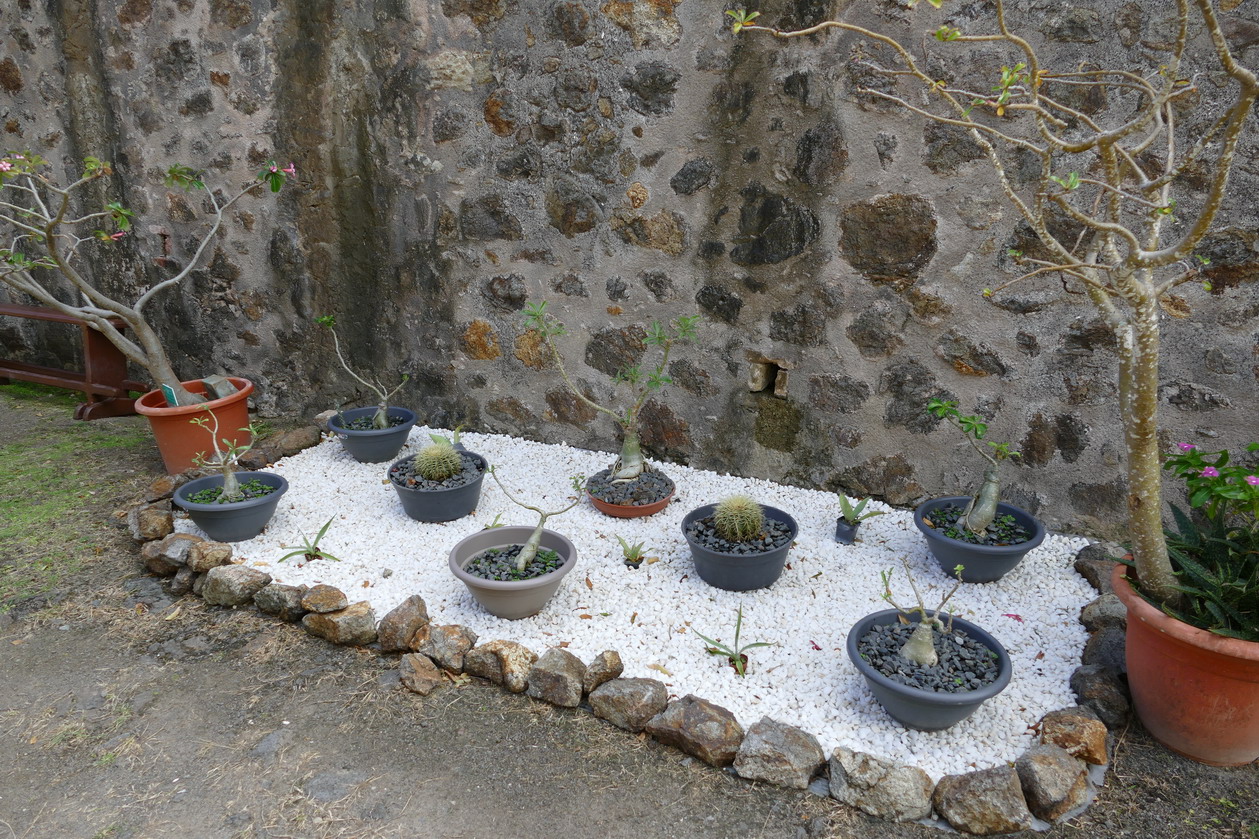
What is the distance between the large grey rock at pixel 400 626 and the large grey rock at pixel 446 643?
0.02 m

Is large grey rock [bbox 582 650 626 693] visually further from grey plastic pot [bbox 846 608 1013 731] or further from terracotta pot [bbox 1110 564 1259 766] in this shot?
terracotta pot [bbox 1110 564 1259 766]

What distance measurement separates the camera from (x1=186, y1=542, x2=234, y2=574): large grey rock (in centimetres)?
259

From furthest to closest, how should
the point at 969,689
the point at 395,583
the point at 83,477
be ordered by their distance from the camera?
the point at 83,477 → the point at 395,583 → the point at 969,689

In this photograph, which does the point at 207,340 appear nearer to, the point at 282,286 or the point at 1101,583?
the point at 282,286

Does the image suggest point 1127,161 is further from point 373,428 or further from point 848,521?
point 373,428

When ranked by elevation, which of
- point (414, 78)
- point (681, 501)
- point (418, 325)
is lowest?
point (681, 501)

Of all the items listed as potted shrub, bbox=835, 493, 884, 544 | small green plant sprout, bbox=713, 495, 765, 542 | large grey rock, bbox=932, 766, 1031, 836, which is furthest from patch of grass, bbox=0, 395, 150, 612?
large grey rock, bbox=932, 766, 1031, 836

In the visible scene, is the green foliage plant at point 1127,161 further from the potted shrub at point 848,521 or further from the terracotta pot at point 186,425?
the terracotta pot at point 186,425

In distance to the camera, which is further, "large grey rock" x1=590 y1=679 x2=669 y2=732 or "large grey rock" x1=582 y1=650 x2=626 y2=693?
"large grey rock" x1=582 y1=650 x2=626 y2=693

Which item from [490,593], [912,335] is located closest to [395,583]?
[490,593]

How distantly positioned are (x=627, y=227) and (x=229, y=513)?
1.85 metres

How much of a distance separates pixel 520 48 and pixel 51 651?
2.68 meters

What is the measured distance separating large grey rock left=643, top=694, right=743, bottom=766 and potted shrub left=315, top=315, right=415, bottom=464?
1959 mm

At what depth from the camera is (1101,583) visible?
239cm
